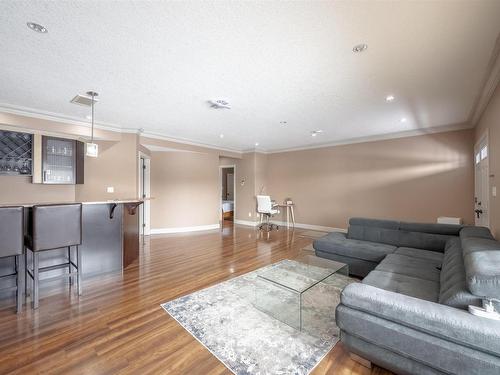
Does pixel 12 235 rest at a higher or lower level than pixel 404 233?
higher

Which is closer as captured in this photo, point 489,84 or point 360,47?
point 360,47

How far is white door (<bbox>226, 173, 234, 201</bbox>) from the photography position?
1036 cm

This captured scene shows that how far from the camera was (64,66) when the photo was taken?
8.06ft

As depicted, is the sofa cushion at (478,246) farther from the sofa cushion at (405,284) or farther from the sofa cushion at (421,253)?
the sofa cushion at (421,253)

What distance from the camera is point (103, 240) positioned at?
3.32 m

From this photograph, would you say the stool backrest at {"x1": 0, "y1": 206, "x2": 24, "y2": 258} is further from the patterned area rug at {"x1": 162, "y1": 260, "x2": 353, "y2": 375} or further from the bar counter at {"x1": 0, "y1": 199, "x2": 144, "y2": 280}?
the patterned area rug at {"x1": 162, "y1": 260, "x2": 353, "y2": 375}

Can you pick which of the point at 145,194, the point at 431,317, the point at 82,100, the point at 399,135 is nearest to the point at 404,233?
the point at 431,317

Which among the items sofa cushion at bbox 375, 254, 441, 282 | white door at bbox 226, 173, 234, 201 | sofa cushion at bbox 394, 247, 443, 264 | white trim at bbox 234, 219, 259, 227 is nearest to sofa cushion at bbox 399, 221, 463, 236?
sofa cushion at bbox 394, 247, 443, 264

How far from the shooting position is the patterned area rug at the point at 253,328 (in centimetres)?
167

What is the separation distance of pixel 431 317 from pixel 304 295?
1562mm

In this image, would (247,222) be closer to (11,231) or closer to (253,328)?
(253,328)

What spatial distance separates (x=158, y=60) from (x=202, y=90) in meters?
0.78

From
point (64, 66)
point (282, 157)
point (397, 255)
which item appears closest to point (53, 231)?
point (64, 66)

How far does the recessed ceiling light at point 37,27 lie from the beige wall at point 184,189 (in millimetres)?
4301
